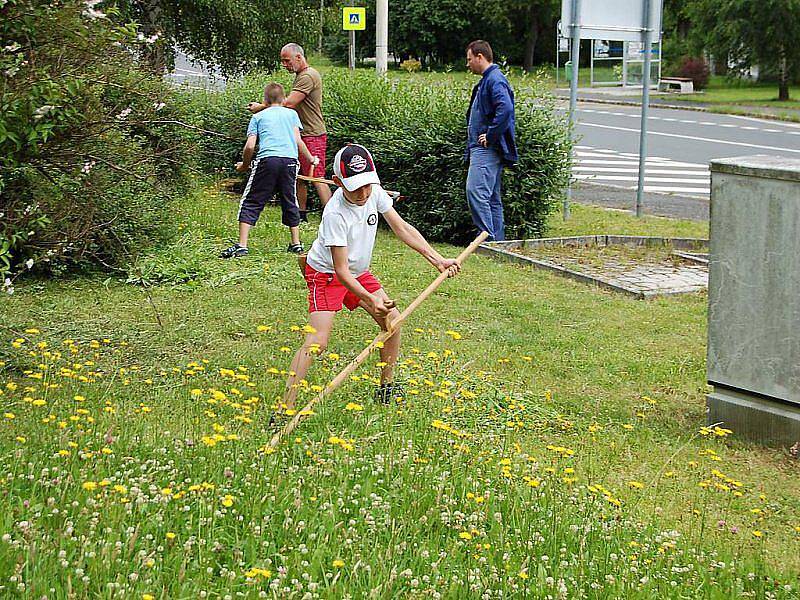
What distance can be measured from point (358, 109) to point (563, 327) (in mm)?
5876

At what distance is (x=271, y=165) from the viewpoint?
34.6 ft

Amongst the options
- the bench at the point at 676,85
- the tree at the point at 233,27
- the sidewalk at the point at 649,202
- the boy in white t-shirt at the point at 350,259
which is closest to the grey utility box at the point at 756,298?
the boy in white t-shirt at the point at 350,259

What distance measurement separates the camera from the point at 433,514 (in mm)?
4145

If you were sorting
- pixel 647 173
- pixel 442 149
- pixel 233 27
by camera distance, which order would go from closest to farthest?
1. pixel 442 149
2. pixel 647 173
3. pixel 233 27

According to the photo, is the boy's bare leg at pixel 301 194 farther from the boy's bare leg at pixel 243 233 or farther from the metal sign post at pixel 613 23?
the metal sign post at pixel 613 23

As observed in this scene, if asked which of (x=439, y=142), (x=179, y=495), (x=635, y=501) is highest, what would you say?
(x=439, y=142)

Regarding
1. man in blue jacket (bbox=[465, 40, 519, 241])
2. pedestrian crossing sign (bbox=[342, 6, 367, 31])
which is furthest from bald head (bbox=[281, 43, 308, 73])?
pedestrian crossing sign (bbox=[342, 6, 367, 31])

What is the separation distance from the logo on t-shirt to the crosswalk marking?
Answer: 1117cm

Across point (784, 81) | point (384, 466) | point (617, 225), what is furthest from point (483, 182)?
point (784, 81)

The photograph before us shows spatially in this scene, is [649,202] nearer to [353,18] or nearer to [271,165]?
[271,165]

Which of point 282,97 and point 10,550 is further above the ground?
point 282,97

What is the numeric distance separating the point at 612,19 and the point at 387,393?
8.96m

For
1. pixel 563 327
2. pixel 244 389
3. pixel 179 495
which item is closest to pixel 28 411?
pixel 244 389

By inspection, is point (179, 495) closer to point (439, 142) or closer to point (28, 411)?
point (28, 411)
